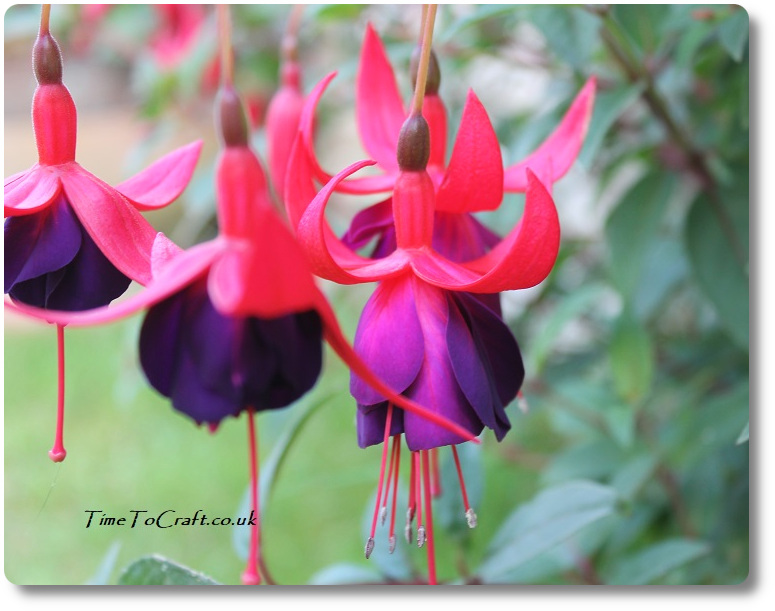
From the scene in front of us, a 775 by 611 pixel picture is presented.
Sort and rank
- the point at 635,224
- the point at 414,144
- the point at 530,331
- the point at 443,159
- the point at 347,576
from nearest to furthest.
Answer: the point at 414,144 → the point at 443,159 → the point at 347,576 → the point at 635,224 → the point at 530,331

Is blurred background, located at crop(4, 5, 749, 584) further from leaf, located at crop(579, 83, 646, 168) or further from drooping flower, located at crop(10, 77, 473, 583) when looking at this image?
drooping flower, located at crop(10, 77, 473, 583)

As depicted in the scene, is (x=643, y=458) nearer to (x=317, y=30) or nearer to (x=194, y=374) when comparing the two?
(x=194, y=374)

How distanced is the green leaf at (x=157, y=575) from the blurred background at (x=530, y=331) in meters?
0.01

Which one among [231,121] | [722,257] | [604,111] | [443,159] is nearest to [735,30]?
[604,111]

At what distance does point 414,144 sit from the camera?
47cm

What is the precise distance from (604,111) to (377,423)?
0.50 meters

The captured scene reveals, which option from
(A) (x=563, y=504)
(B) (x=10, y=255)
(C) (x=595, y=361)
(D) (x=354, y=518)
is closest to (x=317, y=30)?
(C) (x=595, y=361)

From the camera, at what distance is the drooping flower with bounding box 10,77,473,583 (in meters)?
0.32

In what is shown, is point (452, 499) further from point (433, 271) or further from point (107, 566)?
point (433, 271)

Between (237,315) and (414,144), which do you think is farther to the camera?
(414,144)

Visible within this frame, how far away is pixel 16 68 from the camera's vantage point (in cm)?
101

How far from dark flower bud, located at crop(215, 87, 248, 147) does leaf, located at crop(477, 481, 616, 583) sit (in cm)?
50

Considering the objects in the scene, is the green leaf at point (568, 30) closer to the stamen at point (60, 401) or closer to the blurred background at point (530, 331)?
the blurred background at point (530, 331)
